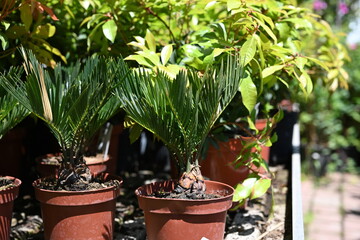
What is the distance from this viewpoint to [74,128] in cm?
178

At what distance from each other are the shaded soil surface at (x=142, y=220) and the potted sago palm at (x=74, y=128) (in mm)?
338

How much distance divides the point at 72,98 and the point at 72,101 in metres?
0.02

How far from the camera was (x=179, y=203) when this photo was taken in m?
1.62

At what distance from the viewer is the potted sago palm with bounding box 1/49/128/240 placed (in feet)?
5.49

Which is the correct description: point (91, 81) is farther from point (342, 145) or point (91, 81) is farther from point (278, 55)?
point (342, 145)

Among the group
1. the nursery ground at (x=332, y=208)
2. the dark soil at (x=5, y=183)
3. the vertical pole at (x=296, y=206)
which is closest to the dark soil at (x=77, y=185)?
the dark soil at (x=5, y=183)

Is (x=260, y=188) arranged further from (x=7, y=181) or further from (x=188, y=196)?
(x=7, y=181)

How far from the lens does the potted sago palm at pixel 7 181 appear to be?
1.73 meters

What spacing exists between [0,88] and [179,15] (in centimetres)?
100

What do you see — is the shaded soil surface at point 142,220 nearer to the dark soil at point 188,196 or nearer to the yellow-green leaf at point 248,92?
the dark soil at point 188,196

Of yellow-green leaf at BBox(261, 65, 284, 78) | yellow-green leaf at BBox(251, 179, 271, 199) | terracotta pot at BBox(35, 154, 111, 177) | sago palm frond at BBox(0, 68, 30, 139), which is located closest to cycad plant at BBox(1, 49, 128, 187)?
sago palm frond at BBox(0, 68, 30, 139)

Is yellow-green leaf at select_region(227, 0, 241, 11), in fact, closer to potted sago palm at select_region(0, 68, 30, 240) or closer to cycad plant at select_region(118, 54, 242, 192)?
cycad plant at select_region(118, 54, 242, 192)

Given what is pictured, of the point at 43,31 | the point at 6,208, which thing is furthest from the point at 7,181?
the point at 43,31

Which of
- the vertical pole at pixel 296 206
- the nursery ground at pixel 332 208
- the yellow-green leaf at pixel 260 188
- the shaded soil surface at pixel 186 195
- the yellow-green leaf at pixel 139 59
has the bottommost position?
the nursery ground at pixel 332 208
